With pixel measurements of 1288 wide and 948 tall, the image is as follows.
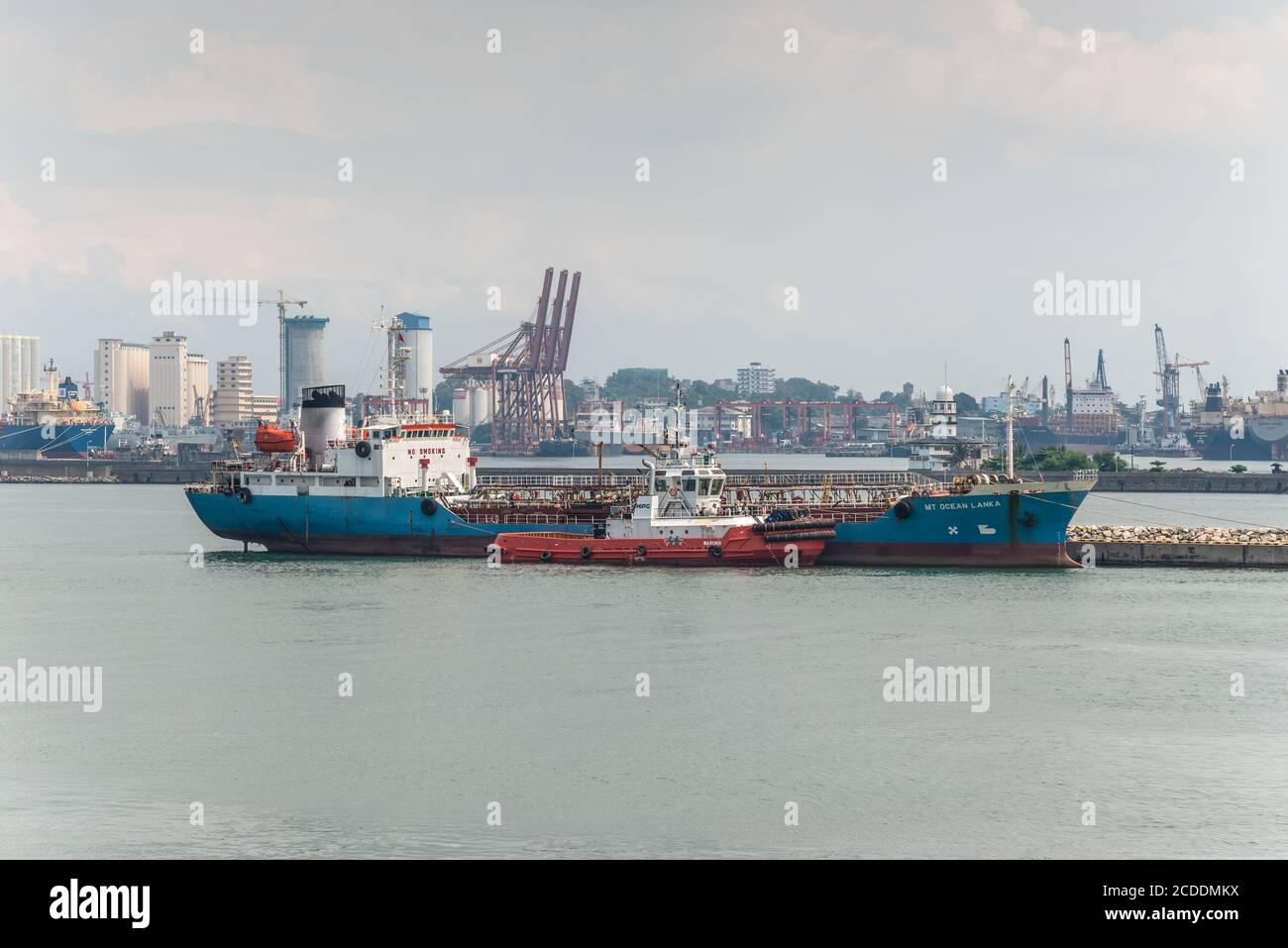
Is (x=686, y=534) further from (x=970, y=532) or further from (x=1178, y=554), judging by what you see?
(x=1178, y=554)

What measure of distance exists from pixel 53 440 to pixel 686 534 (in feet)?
328

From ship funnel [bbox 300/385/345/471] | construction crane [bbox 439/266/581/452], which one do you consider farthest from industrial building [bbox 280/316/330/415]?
ship funnel [bbox 300/385/345/471]

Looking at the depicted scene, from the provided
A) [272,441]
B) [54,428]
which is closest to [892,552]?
[272,441]

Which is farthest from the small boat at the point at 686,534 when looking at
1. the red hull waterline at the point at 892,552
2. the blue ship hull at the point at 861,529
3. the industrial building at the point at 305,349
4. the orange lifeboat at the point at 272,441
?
the industrial building at the point at 305,349

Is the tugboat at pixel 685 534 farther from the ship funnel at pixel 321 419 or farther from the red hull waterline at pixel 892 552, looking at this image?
the ship funnel at pixel 321 419

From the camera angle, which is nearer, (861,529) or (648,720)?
(648,720)

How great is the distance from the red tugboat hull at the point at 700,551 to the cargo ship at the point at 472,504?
91 centimetres

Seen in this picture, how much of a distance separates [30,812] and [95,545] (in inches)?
1337

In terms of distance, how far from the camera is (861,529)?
3684 centimetres

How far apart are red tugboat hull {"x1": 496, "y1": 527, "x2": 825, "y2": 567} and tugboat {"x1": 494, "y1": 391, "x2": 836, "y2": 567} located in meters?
0.02

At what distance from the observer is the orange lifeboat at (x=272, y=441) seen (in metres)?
41.4

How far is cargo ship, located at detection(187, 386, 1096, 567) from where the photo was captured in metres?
36.2

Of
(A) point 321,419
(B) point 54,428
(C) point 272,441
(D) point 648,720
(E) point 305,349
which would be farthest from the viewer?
(E) point 305,349
